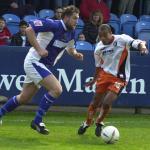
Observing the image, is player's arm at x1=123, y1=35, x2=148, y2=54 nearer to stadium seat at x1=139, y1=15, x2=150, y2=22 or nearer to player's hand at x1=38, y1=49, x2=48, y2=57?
player's hand at x1=38, y1=49, x2=48, y2=57

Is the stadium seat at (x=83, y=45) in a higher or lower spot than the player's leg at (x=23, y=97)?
lower

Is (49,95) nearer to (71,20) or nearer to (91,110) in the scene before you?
(91,110)

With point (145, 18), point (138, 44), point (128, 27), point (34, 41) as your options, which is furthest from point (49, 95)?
point (145, 18)

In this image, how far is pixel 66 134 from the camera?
1166 centimetres

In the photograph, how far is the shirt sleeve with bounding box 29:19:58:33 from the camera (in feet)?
35.3

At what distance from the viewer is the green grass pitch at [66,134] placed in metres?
10.2

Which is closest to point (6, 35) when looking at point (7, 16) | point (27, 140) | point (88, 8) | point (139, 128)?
point (7, 16)

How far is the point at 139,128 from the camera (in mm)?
13008

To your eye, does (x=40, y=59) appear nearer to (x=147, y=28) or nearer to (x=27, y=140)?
(x=27, y=140)

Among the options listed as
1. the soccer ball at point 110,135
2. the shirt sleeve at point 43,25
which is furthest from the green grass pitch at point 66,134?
the shirt sleeve at point 43,25

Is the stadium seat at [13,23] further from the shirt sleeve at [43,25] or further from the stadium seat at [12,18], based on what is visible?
the shirt sleeve at [43,25]

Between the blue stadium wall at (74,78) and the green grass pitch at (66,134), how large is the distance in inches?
13.2

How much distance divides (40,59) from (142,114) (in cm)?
519

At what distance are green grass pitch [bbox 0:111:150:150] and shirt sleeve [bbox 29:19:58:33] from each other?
1.69 m
